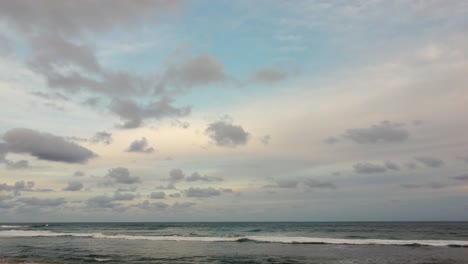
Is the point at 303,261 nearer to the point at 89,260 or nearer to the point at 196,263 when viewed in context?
the point at 196,263

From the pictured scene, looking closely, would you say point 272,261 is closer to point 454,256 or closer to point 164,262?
point 164,262

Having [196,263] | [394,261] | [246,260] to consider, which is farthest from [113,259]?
[394,261]

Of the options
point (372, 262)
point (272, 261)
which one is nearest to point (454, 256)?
point (372, 262)

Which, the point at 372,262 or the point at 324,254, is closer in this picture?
the point at 372,262

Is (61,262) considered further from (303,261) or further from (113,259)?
(303,261)

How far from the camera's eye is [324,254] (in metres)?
35.8

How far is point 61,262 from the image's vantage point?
97.8 ft

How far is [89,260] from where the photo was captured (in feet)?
102

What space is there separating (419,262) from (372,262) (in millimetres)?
3377

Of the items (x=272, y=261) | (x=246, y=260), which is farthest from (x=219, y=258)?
(x=272, y=261)

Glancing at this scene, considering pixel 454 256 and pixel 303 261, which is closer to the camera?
pixel 303 261

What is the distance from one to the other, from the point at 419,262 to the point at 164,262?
62.6 ft

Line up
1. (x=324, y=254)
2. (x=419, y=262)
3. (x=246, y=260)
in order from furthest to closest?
(x=324, y=254)
(x=246, y=260)
(x=419, y=262)

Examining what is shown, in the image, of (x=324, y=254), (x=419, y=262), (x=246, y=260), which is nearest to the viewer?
(x=419, y=262)
